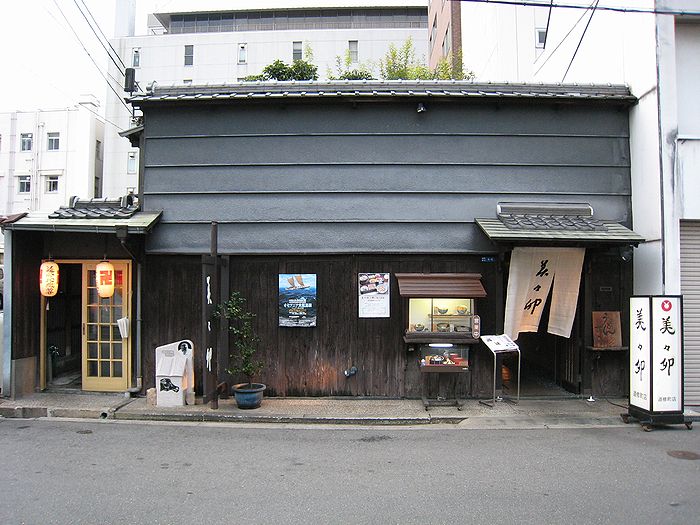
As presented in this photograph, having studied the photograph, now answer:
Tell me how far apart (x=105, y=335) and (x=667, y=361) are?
10645mm

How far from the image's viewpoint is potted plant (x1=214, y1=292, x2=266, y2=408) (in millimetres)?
8945

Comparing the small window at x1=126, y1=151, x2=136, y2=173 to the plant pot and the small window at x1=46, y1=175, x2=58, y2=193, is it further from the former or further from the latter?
the plant pot

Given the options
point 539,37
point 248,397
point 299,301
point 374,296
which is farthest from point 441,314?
point 539,37

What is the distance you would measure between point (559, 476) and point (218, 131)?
28.5ft

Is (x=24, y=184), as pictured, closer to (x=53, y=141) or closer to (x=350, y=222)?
(x=53, y=141)

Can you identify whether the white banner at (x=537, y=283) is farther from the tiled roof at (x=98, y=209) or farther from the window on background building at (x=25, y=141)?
the window on background building at (x=25, y=141)

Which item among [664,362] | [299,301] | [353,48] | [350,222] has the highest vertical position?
[353,48]

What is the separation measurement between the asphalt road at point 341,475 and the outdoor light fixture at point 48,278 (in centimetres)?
276

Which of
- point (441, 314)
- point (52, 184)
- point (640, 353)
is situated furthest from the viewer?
point (52, 184)

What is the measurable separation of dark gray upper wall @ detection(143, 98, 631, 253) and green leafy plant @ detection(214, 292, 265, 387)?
125 cm

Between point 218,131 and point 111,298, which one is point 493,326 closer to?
point 218,131

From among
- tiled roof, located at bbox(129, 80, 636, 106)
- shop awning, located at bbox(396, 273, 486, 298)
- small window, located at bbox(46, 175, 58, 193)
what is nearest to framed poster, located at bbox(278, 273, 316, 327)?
shop awning, located at bbox(396, 273, 486, 298)

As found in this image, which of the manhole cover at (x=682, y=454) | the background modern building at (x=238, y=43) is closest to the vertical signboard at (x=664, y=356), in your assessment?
the manhole cover at (x=682, y=454)

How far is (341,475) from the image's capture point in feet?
19.9
